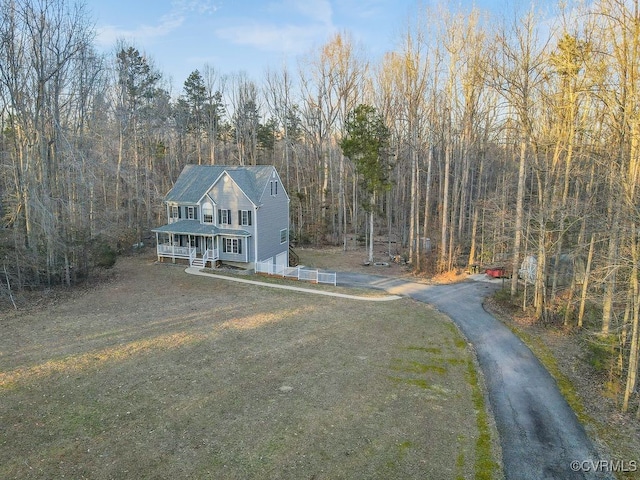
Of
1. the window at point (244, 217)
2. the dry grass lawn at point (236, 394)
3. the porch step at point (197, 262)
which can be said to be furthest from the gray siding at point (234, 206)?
the dry grass lawn at point (236, 394)

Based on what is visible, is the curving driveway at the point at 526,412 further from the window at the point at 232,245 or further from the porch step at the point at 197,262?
the porch step at the point at 197,262

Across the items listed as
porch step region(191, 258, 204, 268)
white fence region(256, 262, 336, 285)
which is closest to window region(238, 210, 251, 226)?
white fence region(256, 262, 336, 285)

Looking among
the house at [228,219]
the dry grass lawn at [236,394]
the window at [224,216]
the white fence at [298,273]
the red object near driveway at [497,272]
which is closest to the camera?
the dry grass lawn at [236,394]

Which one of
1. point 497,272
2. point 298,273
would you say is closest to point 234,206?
point 298,273

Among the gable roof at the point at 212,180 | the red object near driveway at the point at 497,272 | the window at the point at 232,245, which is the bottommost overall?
the red object near driveway at the point at 497,272

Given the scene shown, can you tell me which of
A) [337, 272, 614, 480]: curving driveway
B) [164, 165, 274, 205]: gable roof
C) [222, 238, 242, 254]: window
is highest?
[164, 165, 274, 205]: gable roof

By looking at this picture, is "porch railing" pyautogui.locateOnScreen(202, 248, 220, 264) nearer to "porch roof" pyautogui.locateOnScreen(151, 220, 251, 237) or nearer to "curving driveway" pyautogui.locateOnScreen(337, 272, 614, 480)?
"porch roof" pyautogui.locateOnScreen(151, 220, 251, 237)

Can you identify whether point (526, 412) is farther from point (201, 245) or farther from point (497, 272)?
point (201, 245)

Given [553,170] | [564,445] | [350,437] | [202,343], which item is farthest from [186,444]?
[553,170]
